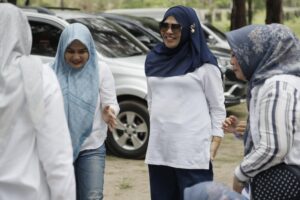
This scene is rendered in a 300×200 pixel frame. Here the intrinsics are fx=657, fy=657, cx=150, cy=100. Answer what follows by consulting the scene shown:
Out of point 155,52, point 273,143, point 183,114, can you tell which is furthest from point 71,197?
point 155,52

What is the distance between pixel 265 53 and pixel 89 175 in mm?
1704

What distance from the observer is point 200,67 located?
427cm

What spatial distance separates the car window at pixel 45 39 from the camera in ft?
28.5

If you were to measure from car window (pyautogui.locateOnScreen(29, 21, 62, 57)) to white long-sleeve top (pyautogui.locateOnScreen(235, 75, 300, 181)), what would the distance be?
5.97 m

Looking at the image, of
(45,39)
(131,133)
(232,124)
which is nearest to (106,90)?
(232,124)

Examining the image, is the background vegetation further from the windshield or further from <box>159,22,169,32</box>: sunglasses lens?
<box>159,22,169,32</box>: sunglasses lens

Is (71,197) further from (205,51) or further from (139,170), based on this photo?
(139,170)

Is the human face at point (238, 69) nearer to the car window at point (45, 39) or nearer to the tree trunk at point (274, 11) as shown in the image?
the car window at point (45, 39)

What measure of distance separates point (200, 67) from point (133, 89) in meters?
3.97

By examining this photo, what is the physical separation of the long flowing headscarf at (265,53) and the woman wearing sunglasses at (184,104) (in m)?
1.12

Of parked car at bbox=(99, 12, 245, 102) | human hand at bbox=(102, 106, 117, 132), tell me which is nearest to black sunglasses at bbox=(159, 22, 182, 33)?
human hand at bbox=(102, 106, 117, 132)

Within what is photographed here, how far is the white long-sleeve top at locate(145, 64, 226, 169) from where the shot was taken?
4.26 meters

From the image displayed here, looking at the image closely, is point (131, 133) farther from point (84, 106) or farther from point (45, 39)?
point (84, 106)

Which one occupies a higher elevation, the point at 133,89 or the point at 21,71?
the point at 21,71
